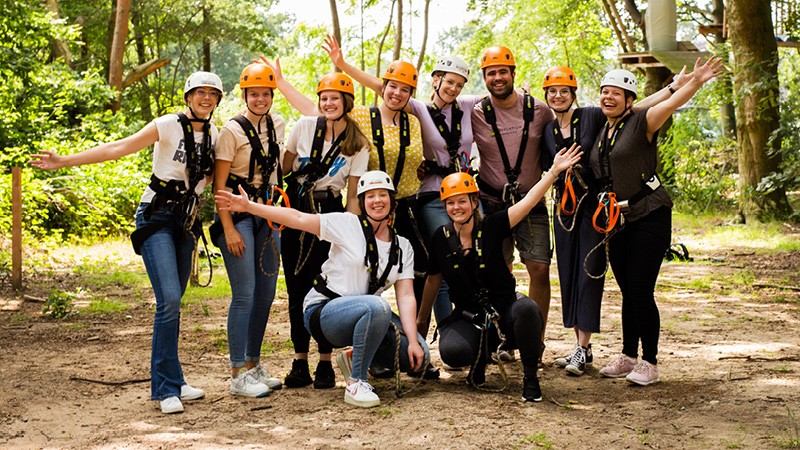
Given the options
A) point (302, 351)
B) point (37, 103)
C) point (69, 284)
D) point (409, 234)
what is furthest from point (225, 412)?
→ point (37, 103)

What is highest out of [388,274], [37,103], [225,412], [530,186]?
[37,103]

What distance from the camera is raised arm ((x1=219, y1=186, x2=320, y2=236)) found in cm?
582

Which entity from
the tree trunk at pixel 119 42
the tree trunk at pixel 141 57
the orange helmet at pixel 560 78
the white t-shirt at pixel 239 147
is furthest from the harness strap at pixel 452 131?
the tree trunk at pixel 141 57

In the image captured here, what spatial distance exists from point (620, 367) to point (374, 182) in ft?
8.10

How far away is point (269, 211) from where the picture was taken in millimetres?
5867

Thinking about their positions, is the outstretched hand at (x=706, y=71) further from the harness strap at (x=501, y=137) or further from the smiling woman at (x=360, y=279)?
the smiling woman at (x=360, y=279)

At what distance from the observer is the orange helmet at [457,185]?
250 inches

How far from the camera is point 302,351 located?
666 cm

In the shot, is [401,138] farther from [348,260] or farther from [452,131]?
[348,260]

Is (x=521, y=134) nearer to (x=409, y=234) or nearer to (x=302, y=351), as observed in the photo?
(x=409, y=234)

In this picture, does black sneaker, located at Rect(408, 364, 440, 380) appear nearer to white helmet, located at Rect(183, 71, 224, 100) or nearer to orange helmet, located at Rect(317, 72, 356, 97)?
orange helmet, located at Rect(317, 72, 356, 97)

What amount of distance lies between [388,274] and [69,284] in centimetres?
839

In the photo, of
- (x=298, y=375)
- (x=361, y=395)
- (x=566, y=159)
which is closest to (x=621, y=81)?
(x=566, y=159)

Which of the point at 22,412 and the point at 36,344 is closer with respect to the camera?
the point at 22,412
